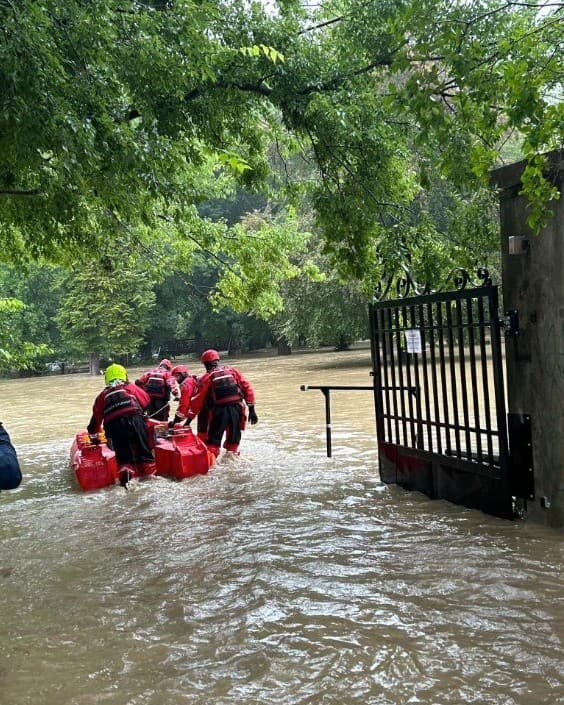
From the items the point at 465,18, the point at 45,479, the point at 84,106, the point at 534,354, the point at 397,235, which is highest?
the point at 465,18

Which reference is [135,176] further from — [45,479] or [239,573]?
[45,479]

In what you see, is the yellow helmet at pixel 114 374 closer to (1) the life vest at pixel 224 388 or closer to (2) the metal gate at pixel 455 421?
(1) the life vest at pixel 224 388

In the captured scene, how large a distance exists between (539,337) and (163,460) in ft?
19.2

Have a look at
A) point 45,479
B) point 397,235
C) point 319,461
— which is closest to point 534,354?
point 397,235

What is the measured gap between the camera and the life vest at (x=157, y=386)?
12.3 m

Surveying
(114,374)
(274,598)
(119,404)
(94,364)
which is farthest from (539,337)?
(94,364)

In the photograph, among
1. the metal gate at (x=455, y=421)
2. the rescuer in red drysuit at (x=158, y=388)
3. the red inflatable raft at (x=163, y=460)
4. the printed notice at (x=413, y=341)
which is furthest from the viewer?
the rescuer in red drysuit at (x=158, y=388)

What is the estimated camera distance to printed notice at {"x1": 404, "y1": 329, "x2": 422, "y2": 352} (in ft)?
23.8

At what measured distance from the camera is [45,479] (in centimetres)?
1088

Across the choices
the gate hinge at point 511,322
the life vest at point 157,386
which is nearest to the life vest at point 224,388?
the life vest at point 157,386

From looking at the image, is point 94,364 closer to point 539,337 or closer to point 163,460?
point 163,460

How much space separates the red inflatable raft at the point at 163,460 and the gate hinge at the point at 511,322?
5.12 metres

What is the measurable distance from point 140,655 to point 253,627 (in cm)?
78

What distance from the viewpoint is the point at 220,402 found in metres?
10.7
